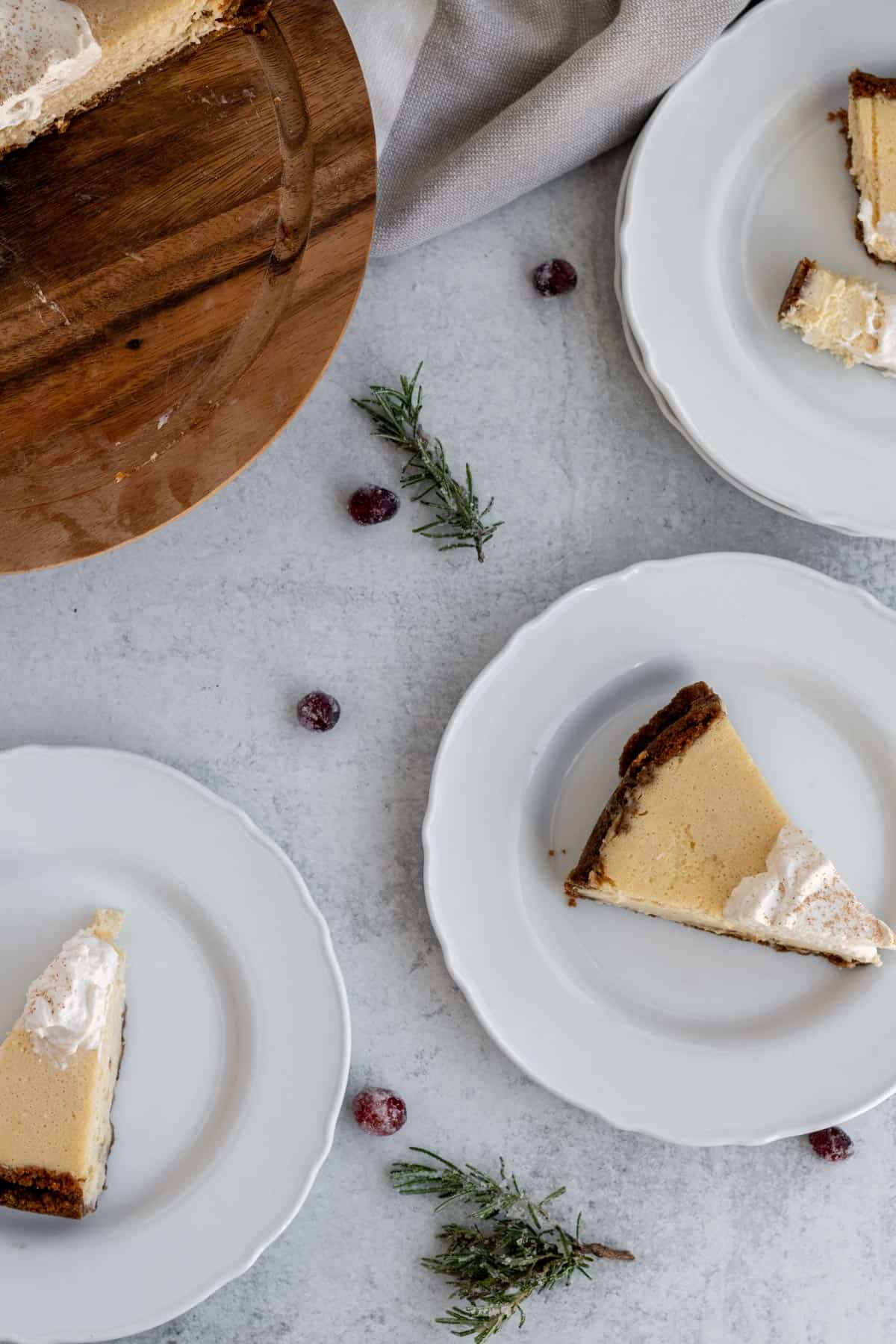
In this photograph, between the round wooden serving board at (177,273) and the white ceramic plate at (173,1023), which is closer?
the round wooden serving board at (177,273)

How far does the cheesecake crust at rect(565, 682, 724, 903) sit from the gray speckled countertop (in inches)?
13.5

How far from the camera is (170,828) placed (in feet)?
7.25

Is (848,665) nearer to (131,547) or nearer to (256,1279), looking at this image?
(131,547)

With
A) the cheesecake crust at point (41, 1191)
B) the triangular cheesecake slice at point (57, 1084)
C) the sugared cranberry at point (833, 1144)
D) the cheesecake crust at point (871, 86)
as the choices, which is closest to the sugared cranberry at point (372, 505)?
the triangular cheesecake slice at point (57, 1084)

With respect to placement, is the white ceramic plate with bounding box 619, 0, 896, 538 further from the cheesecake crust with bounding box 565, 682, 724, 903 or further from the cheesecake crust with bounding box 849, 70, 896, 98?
the cheesecake crust with bounding box 565, 682, 724, 903

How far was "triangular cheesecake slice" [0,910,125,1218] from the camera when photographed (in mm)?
2104

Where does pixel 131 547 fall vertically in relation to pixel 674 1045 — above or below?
above

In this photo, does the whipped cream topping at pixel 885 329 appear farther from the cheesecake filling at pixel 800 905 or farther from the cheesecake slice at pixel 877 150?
the cheesecake filling at pixel 800 905

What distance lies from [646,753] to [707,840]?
21 cm

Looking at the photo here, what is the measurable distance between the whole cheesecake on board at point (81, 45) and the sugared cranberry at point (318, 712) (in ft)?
3.74

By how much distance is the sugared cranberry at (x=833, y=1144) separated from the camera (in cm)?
234

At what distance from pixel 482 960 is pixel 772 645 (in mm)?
882

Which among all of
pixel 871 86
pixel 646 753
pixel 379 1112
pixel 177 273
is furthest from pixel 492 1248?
pixel 871 86

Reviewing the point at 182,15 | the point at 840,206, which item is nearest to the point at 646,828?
the point at 840,206
